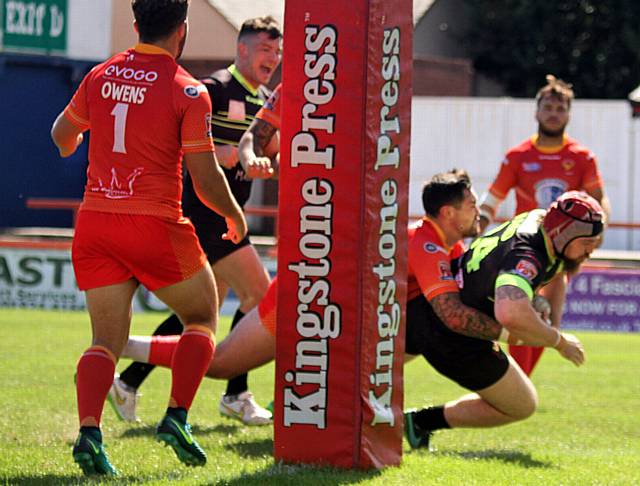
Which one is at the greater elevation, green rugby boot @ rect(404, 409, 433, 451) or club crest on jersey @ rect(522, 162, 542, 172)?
club crest on jersey @ rect(522, 162, 542, 172)

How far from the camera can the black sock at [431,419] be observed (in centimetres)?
721

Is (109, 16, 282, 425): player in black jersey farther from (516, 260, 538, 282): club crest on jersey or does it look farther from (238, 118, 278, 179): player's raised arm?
(516, 260, 538, 282): club crest on jersey

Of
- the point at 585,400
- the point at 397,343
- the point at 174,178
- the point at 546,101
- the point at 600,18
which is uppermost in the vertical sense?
the point at 600,18

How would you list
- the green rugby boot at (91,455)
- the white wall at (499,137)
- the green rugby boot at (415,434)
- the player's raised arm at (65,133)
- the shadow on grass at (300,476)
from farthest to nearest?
the white wall at (499,137)
the green rugby boot at (415,434)
the player's raised arm at (65,133)
the green rugby boot at (91,455)
the shadow on grass at (300,476)

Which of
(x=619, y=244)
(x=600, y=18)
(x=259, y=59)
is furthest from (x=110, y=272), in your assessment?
(x=600, y=18)

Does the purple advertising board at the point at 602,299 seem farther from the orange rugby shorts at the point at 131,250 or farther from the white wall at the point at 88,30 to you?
the white wall at the point at 88,30

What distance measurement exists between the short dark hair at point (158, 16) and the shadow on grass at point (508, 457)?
8.30ft

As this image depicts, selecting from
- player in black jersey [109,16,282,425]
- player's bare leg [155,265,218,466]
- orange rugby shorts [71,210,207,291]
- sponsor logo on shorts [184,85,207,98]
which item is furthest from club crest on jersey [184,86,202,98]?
player in black jersey [109,16,282,425]

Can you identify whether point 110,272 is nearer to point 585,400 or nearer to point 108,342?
point 108,342

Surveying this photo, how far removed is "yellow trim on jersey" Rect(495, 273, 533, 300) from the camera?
6.29 meters

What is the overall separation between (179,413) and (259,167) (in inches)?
62.9

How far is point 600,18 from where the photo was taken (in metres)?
40.9

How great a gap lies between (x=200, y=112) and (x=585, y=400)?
5.12 m

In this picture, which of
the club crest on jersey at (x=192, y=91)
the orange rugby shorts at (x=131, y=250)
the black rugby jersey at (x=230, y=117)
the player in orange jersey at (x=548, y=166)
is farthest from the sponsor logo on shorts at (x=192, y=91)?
the player in orange jersey at (x=548, y=166)
